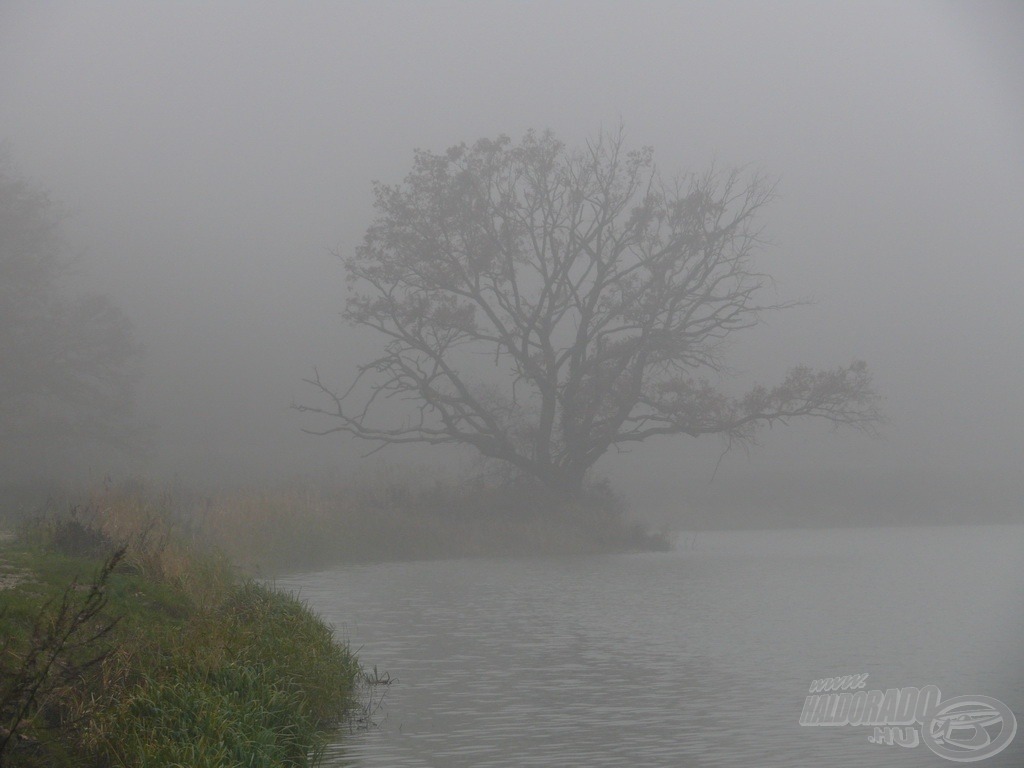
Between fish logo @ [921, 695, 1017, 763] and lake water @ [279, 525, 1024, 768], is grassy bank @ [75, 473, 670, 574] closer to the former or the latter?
lake water @ [279, 525, 1024, 768]

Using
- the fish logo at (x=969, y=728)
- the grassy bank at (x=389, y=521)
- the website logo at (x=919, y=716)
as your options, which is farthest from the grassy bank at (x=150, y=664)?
the grassy bank at (x=389, y=521)

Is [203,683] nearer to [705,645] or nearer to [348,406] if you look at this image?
[705,645]

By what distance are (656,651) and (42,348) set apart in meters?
33.2

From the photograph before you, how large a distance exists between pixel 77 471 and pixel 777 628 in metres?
34.8

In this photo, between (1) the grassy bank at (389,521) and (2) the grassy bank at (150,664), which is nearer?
(2) the grassy bank at (150,664)

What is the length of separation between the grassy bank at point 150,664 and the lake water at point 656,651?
903 millimetres

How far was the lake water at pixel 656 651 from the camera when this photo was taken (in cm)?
977

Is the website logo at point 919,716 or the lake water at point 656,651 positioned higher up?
the lake water at point 656,651

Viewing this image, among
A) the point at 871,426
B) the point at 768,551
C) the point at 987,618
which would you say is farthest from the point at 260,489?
the point at 987,618

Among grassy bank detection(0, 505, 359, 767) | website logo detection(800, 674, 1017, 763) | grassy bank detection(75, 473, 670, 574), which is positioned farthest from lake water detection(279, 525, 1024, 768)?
grassy bank detection(75, 473, 670, 574)

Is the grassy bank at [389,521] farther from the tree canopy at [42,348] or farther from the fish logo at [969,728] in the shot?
the fish logo at [969,728]

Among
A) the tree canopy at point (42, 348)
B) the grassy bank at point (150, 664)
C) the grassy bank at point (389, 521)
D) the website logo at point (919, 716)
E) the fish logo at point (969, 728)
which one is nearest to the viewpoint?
the grassy bank at point (150, 664)

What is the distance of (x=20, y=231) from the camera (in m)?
41.8

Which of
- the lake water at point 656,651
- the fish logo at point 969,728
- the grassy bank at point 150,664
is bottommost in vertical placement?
the fish logo at point 969,728
